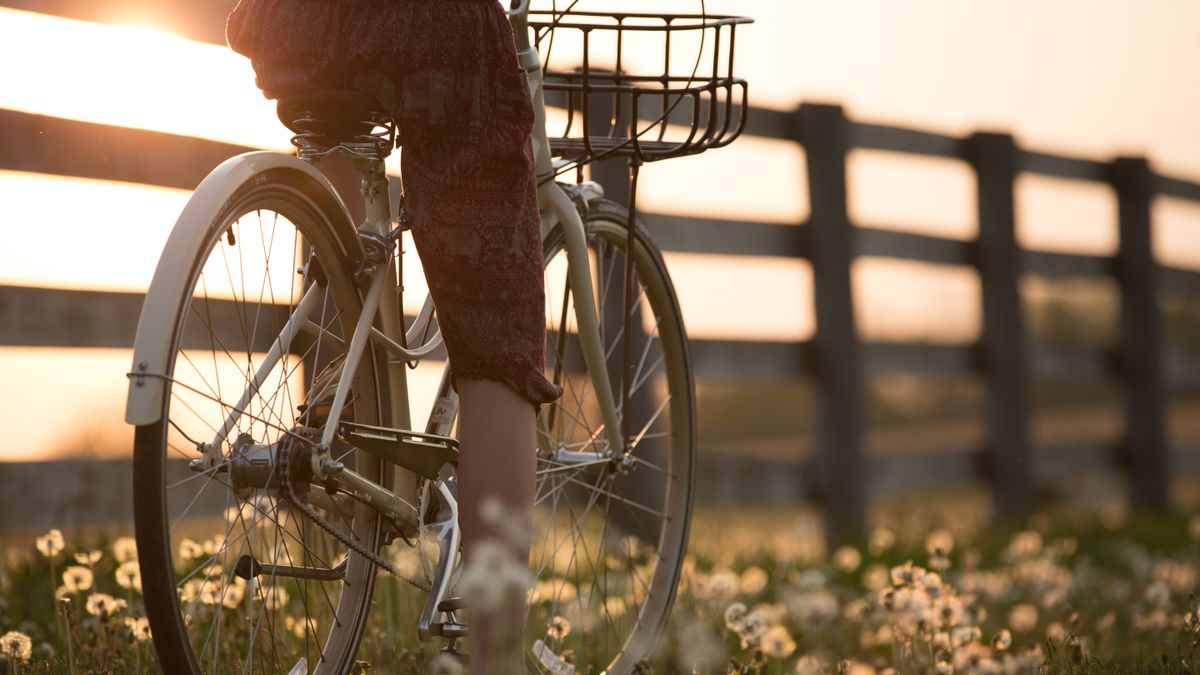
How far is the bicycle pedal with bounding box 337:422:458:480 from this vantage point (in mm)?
1679

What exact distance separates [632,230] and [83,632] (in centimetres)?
115

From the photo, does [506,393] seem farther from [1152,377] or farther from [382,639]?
[1152,377]

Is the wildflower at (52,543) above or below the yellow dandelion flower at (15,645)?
above

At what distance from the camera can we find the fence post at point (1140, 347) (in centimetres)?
728

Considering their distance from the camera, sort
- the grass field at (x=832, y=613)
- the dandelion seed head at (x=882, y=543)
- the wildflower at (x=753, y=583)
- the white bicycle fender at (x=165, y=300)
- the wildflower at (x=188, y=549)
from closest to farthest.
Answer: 1. the white bicycle fender at (x=165, y=300)
2. the grass field at (x=832, y=613)
3. the wildflower at (x=188, y=549)
4. the wildflower at (x=753, y=583)
5. the dandelion seed head at (x=882, y=543)

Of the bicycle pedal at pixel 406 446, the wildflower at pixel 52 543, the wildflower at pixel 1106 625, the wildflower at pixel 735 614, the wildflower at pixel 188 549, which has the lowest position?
the wildflower at pixel 1106 625

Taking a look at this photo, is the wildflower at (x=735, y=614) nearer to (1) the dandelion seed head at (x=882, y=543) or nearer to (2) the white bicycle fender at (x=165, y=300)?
(2) the white bicycle fender at (x=165, y=300)

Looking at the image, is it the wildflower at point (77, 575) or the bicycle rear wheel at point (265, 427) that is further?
the wildflower at point (77, 575)

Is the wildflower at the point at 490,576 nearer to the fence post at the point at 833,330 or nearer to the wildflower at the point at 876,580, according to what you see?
the wildflower at the point at 876,580

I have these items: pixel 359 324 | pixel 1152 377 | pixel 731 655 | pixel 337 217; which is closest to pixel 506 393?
pixel 359 324

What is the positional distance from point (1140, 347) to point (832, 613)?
5.77 m

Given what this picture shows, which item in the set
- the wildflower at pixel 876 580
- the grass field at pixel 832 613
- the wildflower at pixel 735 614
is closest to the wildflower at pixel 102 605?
the grass field at pixel 832 613

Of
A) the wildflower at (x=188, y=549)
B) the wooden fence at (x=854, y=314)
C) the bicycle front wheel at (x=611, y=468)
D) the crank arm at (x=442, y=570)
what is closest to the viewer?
the crank arm at (x=442, y=570)

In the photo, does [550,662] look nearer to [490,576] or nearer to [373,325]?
[373,325]
